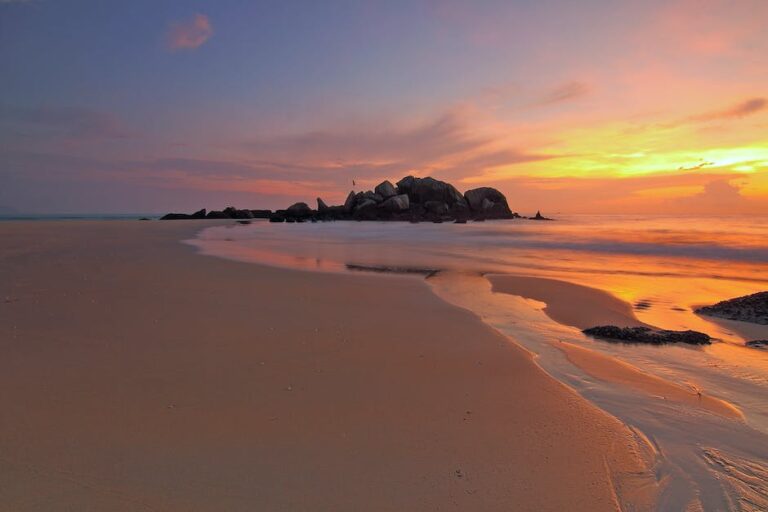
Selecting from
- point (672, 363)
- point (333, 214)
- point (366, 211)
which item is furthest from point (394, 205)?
point (672, 363)

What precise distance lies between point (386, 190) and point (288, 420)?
65894mm

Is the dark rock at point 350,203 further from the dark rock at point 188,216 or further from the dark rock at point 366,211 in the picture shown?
the dark rock at point 188,216

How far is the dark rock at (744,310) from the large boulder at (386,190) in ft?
198

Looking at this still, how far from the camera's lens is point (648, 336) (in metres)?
6.02

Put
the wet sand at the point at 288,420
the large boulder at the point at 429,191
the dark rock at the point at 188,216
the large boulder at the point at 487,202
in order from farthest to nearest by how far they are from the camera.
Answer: the dark rock at the point at 188,216 → the large boulder at the point at 487,202 → the large boulder at the point at 429,191 → the wet sand at the point at 288,420

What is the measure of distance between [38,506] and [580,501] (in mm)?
2866

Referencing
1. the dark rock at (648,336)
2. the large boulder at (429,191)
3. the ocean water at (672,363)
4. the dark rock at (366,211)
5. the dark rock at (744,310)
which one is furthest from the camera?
the large boulder at (429,191)

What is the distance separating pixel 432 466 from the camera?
2.66 meters

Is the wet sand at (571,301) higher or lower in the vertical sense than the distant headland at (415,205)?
lower

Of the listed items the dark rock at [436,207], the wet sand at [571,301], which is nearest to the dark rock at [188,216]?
the dark rock at [436,207]

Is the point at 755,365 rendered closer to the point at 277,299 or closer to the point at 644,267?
the point at 277,299

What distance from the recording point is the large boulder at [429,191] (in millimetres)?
67750

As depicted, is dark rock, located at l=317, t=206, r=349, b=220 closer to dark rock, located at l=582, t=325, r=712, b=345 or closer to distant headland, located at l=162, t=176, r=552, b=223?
distant headland, located at l=162, t=176, r=552, b=223

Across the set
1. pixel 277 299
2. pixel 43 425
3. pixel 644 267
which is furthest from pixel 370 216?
pixel 43 425
